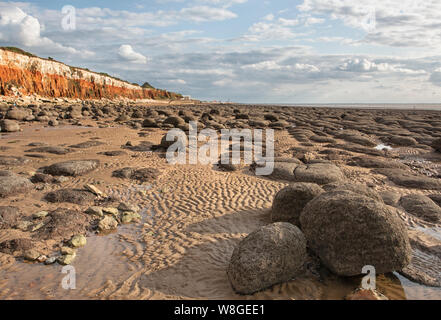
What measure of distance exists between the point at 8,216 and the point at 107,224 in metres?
2.44

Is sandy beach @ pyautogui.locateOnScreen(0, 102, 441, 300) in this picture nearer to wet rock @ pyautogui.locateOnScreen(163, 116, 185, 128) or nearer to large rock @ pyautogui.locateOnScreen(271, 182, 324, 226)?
large rock @ pyautogui.locateOnScreen(271, 182, 324, 226)

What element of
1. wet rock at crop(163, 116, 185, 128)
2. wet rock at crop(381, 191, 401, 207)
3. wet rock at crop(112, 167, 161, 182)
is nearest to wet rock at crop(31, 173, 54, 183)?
wet rock at crop(112, 167, 161, 182)

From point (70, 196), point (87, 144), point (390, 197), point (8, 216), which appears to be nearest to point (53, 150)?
point (87, 144)

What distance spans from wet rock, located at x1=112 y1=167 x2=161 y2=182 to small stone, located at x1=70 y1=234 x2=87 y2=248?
4.40m

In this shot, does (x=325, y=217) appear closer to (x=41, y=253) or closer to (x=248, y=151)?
(x=41, y=253)

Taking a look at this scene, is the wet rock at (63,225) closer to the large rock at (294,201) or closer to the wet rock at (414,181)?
the large rock at (294,201)

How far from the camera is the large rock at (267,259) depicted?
4.57 m

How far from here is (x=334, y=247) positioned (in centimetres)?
496

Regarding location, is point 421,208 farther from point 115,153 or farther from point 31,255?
point 115,153

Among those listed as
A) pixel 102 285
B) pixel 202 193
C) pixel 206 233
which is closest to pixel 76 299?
pixel 102 285

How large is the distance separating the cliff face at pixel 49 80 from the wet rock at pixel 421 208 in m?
52.4

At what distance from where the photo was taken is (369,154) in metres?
16.9

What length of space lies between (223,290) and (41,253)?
395 cm

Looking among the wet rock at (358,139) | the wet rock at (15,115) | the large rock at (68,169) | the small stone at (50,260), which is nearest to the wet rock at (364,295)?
the small stone at (50,260)
